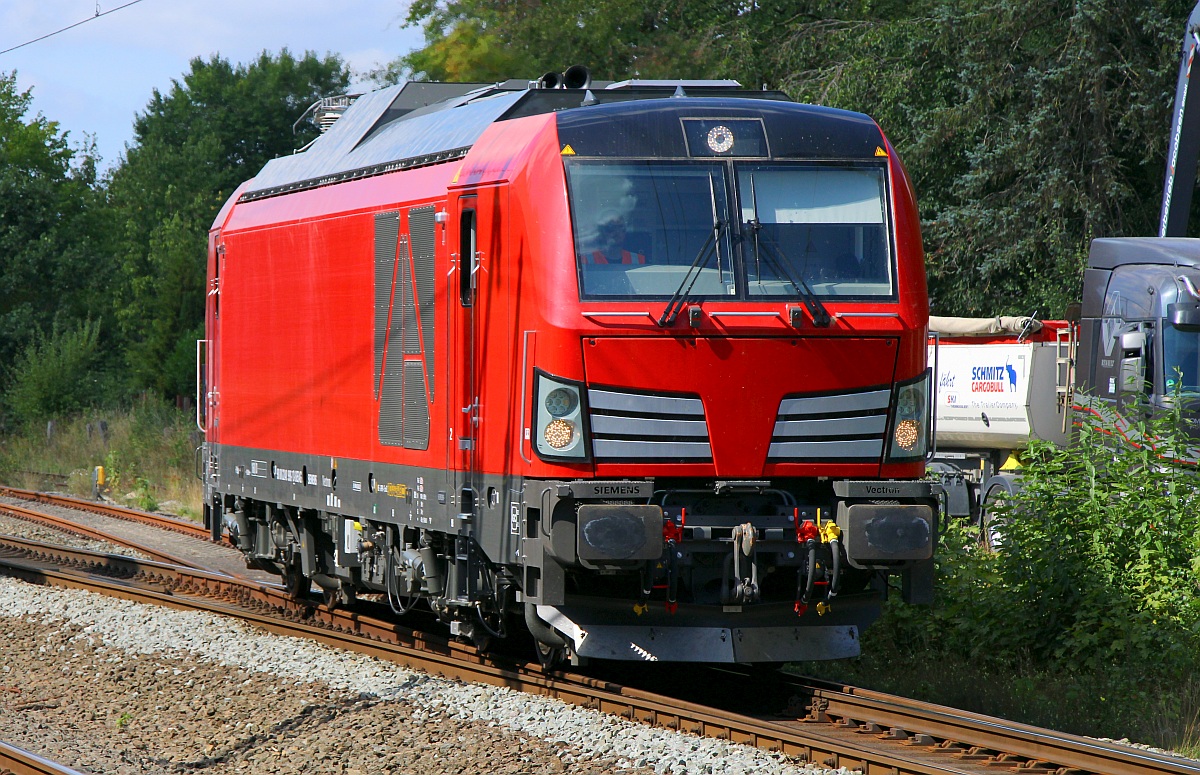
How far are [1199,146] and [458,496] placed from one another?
14157 mm

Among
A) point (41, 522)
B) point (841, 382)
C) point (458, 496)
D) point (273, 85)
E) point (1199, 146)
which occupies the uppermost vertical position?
point (273, 85)

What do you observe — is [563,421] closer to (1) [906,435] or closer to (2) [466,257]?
(2) [466,257]

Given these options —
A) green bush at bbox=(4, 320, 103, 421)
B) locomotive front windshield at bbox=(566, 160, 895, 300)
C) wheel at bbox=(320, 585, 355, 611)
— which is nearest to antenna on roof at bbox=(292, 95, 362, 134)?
wheel at bbox=(320, 585, 355, 611)

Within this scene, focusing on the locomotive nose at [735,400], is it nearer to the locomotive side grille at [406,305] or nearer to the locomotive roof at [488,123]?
the locomotive roof at [488,123]

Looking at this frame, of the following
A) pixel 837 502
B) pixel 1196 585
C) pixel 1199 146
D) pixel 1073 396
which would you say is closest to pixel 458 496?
pixel 837 502

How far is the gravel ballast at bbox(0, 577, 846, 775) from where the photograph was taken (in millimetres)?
7859

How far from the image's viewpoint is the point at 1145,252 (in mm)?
15336

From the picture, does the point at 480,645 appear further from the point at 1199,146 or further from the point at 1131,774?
the point at 1199,146

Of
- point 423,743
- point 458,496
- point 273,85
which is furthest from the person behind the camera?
point 273,85

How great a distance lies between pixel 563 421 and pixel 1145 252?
30.7ft

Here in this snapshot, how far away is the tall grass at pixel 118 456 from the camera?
1054 inches

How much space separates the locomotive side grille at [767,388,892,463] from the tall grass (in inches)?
700

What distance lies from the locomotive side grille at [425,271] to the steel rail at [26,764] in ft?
10.8

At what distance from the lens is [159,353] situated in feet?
135
